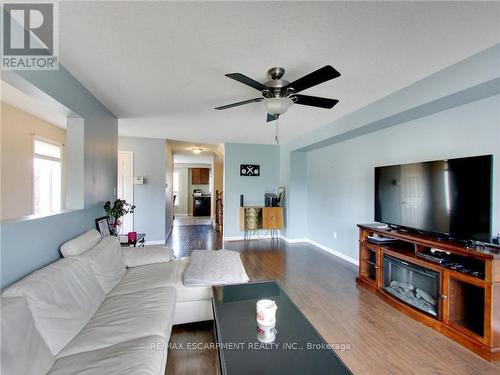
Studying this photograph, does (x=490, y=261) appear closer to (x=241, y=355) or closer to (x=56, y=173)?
(x=241, y=355)

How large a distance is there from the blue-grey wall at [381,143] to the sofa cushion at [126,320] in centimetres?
291

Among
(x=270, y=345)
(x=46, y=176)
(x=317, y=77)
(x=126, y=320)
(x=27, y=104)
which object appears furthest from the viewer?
(x=46, y=176)

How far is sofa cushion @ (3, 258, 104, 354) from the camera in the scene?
121 centimetres

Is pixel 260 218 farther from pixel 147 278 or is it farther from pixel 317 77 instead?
pixel 317 77

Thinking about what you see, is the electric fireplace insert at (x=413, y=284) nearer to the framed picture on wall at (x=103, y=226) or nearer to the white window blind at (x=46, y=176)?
the framed picture on wall at (x=103, y=226)

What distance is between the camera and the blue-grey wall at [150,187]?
16.5 ft

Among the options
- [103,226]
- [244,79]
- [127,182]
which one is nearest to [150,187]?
[127,182]

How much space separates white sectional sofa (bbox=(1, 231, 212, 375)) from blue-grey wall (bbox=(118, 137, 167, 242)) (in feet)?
9.64

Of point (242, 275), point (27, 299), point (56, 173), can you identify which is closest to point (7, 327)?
point (27, 299)

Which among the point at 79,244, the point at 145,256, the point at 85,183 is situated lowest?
the point at 145,256

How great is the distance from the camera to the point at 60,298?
137 cm

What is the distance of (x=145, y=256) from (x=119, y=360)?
1595 mm

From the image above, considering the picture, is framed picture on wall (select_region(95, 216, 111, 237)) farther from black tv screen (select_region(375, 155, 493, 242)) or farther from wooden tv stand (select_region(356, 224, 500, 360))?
black tv screen (select_region(375, 155, 493, 242))

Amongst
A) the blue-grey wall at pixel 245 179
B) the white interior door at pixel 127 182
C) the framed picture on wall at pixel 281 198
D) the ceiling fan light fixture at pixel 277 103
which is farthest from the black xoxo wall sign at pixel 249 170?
the ceiling fan light fixture at pixel 277 103
